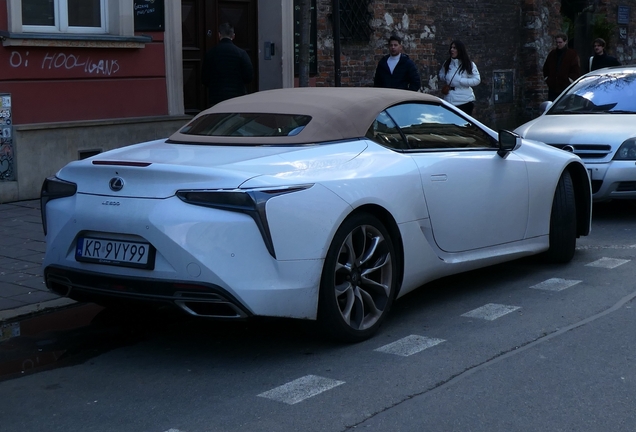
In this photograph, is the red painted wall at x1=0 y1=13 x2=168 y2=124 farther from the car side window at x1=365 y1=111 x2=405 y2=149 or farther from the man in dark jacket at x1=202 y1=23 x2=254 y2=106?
the car side window at x1=365 y1=111 x2=405 y2=149

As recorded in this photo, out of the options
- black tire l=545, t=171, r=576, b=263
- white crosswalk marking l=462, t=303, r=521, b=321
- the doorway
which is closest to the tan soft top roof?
white crosswalk marking l=462, t=303, r=521, b=321

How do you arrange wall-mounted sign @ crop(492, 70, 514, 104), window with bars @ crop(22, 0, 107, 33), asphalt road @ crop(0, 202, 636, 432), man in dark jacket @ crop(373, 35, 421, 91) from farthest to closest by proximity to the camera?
wall-mounted sign @ crop(492, 70, 514, 104) < man in dark jacket @ crop(373, 35, 421, 91) < window with bars @ crop(22, 0, 107, 33) < asphalt road @ crop(0, 202, 636, 432)

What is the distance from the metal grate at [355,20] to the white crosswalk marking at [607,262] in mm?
8662

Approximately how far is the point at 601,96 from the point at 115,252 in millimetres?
7556

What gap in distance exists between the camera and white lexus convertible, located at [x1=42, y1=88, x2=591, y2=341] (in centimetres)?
495

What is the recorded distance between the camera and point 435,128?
6551 millimetres

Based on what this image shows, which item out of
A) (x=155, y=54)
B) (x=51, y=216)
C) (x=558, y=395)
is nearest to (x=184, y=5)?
(x=155, y=54)

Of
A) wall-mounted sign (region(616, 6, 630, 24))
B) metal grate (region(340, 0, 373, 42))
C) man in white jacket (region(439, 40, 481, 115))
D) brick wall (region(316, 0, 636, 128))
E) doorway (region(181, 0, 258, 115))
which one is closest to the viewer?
man in white jacket (region(439, 40, 481, 115))

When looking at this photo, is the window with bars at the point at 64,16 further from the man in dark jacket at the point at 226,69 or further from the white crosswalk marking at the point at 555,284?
the white crosswalk marking at the point at 555,284

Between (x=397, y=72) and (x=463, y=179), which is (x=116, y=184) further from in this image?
(x=397, y=72)

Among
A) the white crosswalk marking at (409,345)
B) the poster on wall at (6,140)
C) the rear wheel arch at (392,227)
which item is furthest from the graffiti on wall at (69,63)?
the white crosswalk marking at (409,345)

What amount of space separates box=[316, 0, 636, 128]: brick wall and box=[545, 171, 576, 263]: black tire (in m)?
8.19

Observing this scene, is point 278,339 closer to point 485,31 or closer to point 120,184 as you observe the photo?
point 120,184

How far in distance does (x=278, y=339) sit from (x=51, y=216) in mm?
1444
